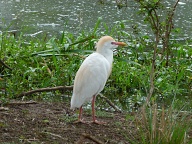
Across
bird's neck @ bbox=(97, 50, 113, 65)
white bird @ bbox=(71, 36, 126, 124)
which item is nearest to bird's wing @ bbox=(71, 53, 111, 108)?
white bird @ bbox=(71, 36, 126, 124)

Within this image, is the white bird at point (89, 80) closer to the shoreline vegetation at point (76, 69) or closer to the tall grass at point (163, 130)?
the shoreline vegetation at point (76, 69)

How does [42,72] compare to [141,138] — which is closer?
[141,138]

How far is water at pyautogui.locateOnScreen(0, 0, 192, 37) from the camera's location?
9.16 metres

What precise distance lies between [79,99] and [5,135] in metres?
0.94

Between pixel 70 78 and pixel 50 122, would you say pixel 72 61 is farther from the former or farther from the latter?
pixel 50 122

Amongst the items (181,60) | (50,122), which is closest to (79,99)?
(50,122)

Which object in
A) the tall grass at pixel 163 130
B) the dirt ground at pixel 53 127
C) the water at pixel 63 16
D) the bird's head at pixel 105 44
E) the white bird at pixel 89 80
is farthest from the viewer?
the water at pixel 63 16

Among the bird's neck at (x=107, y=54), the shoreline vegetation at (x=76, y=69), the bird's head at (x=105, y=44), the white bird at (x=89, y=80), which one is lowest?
the shoreline vegetation at (x=76, y=69)

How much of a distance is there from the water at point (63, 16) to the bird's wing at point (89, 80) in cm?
380

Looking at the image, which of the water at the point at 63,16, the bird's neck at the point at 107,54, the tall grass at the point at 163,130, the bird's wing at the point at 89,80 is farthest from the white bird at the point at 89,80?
the water at the point at 63,16

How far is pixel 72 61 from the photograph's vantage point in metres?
6.60

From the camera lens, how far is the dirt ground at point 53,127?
4.19m

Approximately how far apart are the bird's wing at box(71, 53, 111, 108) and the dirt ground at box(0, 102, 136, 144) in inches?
9.5

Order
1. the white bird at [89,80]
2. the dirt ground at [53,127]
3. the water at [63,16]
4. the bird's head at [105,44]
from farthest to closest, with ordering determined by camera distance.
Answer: the water at [63,16] → the bird's head at [105,44] → the white bird at [89,80] → the dirt ground at [53,127]
